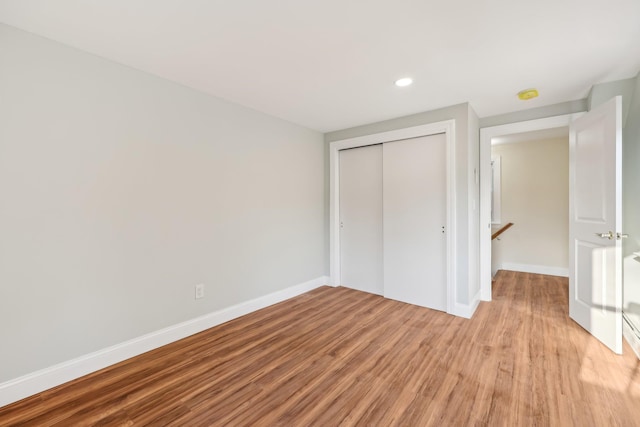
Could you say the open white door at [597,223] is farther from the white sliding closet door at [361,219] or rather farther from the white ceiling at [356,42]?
the white sliding closet door at [361,219]

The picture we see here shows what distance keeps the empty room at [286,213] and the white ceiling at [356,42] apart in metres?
0.02

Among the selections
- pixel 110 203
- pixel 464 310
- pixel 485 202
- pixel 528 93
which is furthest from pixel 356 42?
pixel 464 310

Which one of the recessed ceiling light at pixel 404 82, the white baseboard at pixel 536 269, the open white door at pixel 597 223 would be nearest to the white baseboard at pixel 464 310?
the open white door at pixel 597 223

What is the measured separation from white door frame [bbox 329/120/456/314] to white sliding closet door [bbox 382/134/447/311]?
0.09 meters

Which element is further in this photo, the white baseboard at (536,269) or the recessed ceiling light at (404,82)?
the white baseboard at (536,269)

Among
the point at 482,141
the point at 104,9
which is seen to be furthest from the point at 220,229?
the point at 482,141

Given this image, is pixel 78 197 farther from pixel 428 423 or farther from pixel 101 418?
pixel 428 423

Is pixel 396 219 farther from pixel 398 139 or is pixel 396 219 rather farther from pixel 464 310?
pixel 464 310

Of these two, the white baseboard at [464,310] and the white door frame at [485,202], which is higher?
the white door frame at [485,202]

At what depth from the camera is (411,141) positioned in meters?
3.36

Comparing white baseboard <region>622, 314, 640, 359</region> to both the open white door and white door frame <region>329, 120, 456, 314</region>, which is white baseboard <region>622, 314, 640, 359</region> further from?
white door frame <region>329, 120, 456, 314</region>

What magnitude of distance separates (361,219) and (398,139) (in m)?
1.20

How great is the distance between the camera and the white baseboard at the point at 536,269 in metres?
4.57

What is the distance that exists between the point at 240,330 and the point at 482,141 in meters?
3.56
